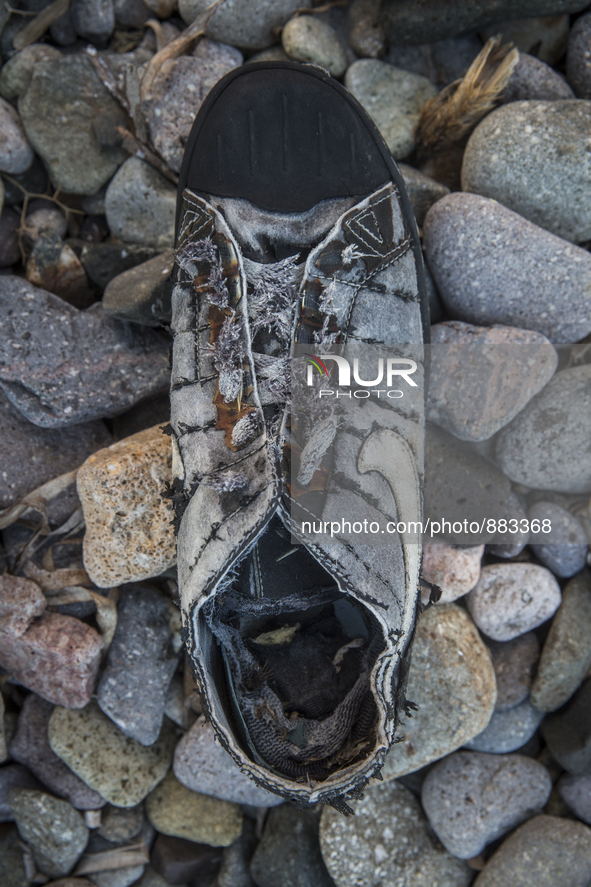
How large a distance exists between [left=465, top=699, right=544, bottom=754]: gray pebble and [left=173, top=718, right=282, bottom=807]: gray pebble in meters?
0.76

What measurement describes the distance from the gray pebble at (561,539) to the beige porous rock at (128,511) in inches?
48.9

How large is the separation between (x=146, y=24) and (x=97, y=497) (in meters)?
1.74

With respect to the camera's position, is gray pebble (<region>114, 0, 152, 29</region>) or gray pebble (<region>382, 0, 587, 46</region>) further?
gray pebble (<region>114, 0, 152, 29</region>)

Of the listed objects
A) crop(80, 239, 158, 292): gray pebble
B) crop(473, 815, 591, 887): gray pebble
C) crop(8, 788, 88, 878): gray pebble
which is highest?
crop(80, 239, 158, 292): gray pebble

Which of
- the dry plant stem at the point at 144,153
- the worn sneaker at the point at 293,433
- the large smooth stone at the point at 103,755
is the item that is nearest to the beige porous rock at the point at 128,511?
the worn sneaker at the point at 293,433

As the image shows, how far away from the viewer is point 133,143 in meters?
2.03

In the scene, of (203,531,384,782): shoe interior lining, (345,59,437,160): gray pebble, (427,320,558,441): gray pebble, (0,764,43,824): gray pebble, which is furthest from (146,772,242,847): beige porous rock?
(345,59,437,160): gray pebble

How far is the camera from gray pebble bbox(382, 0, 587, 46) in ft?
6.20

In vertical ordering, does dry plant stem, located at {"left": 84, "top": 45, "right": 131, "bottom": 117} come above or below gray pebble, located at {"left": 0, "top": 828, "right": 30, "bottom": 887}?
above

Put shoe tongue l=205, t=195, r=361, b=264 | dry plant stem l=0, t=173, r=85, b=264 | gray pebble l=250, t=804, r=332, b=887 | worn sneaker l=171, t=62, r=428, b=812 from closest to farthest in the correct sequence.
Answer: worn sneaker l=171, t=62, r=428, b=812 < shoe tongue l=205, t=195, r=361, b=264 < gray pebble l=250, t=804, r=332, b=887 < dry plant stem l=0, t=173, r=85, b=264

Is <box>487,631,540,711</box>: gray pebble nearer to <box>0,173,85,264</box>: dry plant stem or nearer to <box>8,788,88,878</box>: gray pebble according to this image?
<box>8,788,88,878</box>: gray pebble

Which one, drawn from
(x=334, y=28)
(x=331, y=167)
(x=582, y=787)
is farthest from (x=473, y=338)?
(x=582, y=787)

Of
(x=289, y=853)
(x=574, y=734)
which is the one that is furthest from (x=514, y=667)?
(x=289, y=853)

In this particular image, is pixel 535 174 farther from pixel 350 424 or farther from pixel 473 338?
pixel 350 424
